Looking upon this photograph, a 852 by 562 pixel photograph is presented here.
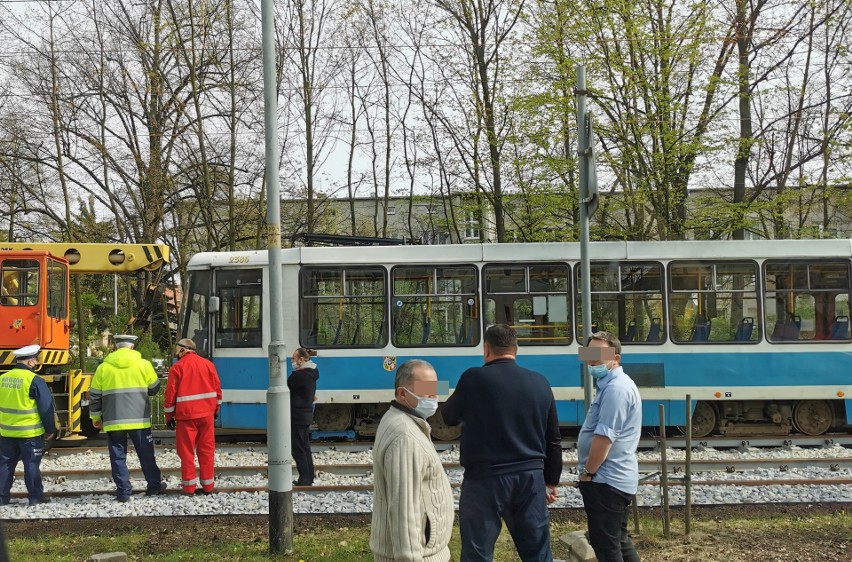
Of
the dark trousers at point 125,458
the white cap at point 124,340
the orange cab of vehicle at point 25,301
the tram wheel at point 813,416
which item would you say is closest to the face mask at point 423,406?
the dark trousers at point 125,458

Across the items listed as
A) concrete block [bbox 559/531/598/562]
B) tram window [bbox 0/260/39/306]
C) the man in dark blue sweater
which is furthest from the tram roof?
the man in dark blue sweater

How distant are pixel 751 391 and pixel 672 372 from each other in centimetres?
121

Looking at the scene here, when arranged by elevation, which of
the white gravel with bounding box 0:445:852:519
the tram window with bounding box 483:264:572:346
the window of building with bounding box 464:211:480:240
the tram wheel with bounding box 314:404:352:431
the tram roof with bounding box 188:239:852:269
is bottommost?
the white gravel with bounding box 0:445:852:519

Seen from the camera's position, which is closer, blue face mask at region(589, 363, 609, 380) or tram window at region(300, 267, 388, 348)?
blue face mask at region(589, 363, 609, 380)

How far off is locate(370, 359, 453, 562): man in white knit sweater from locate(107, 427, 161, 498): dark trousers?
6412 millimetres

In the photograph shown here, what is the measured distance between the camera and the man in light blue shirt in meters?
4.91

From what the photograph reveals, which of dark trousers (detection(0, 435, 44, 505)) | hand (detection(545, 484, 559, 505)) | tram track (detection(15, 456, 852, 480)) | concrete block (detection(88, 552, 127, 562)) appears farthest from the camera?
tram track (detection(15, 456, 852, 480))

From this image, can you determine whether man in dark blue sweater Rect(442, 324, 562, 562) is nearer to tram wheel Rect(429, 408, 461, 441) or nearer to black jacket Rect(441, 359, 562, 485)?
black jacket Rect(441, 359, 562, 485)

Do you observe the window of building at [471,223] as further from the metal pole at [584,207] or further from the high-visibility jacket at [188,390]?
the metal pole at [584,207]

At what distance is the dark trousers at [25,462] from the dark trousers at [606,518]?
6.82 meters

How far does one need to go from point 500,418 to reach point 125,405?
6.36 metres

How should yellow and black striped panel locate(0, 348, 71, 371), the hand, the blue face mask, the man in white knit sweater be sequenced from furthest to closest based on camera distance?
yellow and black striped panel locate(0, 348, 71, 371)
the blue face mask
the hand
the man in white knit sweater

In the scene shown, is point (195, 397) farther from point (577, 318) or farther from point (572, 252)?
point (572, 252)

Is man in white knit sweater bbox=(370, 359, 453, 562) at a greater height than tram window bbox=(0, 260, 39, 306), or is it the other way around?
tram window bbox=(0, 260, 39, 306)
